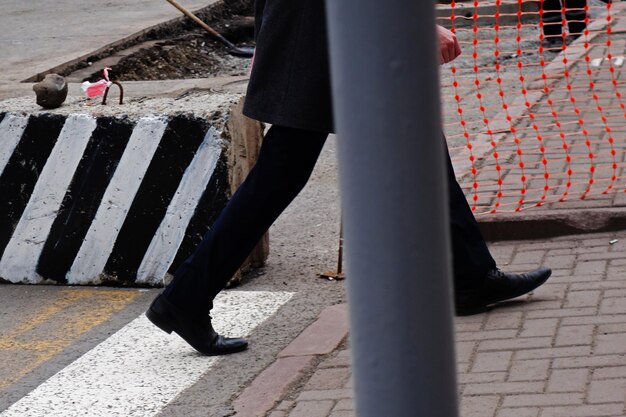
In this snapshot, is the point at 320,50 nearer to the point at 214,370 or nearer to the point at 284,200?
the point at 284,200

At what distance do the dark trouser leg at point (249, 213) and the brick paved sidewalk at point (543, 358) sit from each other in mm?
498

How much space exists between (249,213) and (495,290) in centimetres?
101

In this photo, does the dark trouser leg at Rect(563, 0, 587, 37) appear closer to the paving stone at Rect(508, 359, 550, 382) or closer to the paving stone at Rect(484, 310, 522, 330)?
the paving stone at Rect(484, 310, 522, 330)

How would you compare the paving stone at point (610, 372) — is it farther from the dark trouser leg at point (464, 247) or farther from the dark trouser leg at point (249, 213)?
the dark trouser leg at point (249, 213)

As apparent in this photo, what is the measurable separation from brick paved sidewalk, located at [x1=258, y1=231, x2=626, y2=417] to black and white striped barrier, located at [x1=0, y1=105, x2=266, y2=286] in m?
1.25

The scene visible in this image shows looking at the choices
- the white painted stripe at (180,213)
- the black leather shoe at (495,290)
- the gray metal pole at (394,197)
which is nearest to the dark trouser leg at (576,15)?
the white painted stripe at (180,213)

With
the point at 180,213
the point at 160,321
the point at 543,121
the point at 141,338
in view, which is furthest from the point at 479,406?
the point at 543,121

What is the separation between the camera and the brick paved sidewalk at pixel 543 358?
3721mm

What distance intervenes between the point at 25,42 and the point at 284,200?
29.3ft

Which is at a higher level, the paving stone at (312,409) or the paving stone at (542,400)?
the paving stone at (542,400)

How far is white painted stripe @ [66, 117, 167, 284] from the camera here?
5.34 meters

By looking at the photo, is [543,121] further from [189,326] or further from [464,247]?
[189,326]

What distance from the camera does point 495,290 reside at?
4.60m

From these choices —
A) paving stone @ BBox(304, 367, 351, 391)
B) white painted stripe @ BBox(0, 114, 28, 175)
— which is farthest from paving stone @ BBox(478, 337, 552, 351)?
white painted stripe @ BBox(0, 114, 28, 175)
